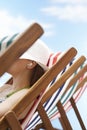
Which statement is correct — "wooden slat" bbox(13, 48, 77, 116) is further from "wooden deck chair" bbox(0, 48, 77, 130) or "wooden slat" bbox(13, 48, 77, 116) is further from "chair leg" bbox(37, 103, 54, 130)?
"chair leg" bbox(37, 103, 54, 130)

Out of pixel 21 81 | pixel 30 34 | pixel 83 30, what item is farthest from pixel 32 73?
pixel 83 30

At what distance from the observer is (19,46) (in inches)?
23.9

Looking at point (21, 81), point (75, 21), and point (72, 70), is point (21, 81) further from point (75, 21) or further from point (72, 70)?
point (75, 21)

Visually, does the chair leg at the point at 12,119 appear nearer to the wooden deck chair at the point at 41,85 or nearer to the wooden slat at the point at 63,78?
the wooden deck chair at the point at 41,85

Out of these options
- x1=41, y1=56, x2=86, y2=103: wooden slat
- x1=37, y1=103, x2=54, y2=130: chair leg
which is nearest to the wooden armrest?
x1=41, y1=56, x2=86, y2=103: wooden slat

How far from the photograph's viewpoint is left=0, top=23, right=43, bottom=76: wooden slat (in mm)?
591

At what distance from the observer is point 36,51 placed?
1063 mm

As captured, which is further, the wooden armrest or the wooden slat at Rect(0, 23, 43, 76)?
the wooden armrest

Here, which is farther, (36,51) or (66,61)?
(36,51)

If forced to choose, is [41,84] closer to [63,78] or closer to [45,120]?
[63,78]

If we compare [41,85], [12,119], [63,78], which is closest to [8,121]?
[12,119]

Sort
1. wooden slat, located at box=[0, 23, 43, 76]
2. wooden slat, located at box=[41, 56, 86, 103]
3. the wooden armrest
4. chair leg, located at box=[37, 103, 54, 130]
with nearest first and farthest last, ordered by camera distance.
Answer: wooden slat, located at box=[0, 23, 43, 76]
the wooden armrest
wooden slat, located at box=[41, 56, 86, 103]
chair leg, located at box=[37, 103, 54, 130]

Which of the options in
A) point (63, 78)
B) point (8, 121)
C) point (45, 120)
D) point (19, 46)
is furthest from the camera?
point (45, 120)

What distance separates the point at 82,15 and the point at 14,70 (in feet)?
9.07
